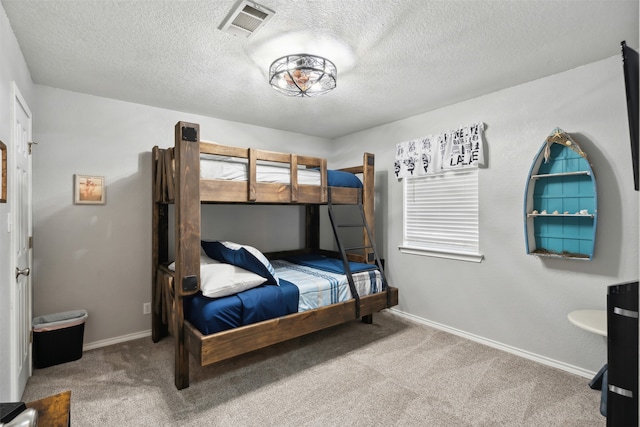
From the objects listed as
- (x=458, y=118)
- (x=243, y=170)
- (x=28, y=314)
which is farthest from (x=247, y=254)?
(x=458, y=118)

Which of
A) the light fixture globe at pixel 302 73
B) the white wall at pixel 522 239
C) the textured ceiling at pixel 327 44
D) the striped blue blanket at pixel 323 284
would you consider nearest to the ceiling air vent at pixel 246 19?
the textured ceiling at pixel 327 44

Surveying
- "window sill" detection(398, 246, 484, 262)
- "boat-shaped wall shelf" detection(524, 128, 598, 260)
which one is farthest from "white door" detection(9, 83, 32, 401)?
"boat-shaped wall shelf" detection(524, 128, 598, 260)

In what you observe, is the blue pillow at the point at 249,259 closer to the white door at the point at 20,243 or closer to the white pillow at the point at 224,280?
the white pillow at the point at 224,280

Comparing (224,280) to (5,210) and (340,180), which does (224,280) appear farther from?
(340,180)

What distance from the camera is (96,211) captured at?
299 cm

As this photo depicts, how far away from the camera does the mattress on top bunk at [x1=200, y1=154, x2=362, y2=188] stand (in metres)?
2.43

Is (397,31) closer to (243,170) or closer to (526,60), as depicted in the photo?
(526,60)

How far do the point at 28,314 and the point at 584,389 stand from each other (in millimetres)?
4193

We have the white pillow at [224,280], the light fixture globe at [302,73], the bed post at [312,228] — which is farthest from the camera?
the bed post at [312,228]

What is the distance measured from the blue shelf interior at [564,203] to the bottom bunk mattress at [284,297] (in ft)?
5.08

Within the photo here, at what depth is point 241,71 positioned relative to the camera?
97.8 inches

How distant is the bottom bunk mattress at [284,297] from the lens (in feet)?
7.19

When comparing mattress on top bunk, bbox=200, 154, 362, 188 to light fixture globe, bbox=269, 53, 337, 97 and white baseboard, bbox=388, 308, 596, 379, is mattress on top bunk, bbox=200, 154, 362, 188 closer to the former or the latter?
light fixture globe, bbox=269, 53, 337, 97

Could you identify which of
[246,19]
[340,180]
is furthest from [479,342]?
[246,19]
